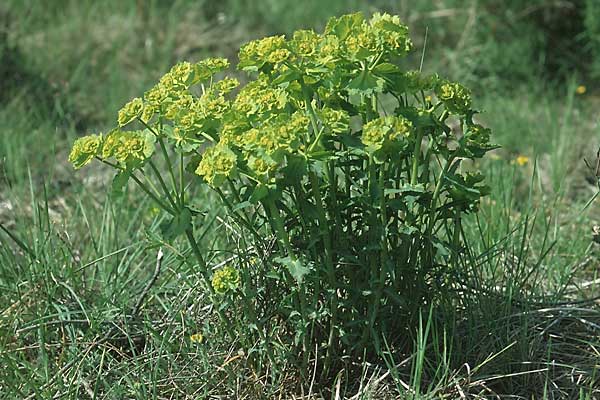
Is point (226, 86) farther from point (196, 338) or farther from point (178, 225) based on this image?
point (196, 338)

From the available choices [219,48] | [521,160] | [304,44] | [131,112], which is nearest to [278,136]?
[304,44]

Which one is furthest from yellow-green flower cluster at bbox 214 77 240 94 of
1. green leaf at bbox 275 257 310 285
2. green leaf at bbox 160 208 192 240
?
green leaf at bbox 275 257 310 285

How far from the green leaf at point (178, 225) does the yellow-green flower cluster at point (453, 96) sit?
0.57m

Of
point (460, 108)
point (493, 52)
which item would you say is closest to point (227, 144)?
point (460, 108)

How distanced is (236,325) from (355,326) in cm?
27

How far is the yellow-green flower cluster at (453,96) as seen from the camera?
193cm

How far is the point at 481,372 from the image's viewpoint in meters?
2.20

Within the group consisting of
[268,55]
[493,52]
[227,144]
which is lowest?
[493,52]

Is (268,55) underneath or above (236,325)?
above

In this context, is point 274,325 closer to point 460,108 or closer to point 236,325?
point 236,325

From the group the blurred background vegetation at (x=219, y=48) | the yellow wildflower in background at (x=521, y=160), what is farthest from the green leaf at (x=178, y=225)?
the yellow wildflower in background at (x=521, y=160)

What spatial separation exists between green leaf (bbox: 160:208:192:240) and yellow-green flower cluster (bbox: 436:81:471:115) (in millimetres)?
568

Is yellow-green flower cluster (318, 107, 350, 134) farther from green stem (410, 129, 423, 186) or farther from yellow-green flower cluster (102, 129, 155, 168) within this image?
yellow-green flower cluster (102, 129, 155, 168)

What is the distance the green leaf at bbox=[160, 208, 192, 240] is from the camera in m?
1.89
